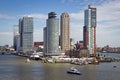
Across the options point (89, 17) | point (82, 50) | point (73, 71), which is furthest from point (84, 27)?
point (73, 71)

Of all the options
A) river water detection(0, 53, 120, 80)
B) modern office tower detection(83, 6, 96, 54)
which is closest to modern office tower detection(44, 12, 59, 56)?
modern office tower detection(83, 6, 96, 54)

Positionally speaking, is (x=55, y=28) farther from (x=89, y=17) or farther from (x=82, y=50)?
(x=82, y=50)

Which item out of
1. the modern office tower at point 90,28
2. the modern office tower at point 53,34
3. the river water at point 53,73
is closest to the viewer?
the river water at point 53,73

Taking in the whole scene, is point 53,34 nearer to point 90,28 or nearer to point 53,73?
point 90,28

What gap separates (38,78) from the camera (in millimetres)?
56906

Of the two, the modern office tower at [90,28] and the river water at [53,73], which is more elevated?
the modern office tower at [90,28]

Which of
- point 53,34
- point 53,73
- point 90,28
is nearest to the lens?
point 53,73

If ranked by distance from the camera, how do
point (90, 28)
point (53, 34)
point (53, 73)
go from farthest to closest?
point (53, 34) → point (90, 28) → point (53, 73)

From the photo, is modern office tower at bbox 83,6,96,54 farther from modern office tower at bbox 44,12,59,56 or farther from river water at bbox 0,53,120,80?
river water at bbox 0,53,120,80

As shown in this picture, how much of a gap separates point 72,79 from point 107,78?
6729 millimetres

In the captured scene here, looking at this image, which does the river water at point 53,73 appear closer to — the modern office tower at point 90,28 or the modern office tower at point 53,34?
the modern office tower at point 90,28

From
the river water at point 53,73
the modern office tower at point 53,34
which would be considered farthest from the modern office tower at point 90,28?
the river water at point 53,73

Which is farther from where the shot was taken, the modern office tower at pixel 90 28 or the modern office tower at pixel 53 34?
the modern office tower at pixel 53 34

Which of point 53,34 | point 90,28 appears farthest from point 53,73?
point 53,34
